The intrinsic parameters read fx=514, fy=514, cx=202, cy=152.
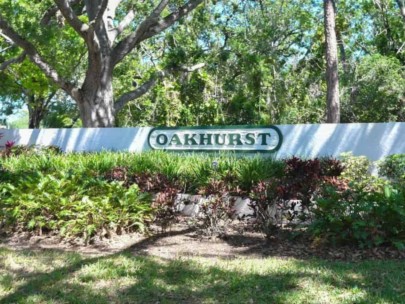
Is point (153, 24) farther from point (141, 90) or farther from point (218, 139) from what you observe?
point (218, 139)

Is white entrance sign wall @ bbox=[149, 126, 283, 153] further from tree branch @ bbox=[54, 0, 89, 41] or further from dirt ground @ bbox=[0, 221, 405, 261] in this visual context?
dirt ground @ bbox=[0, 221, 405, 261]

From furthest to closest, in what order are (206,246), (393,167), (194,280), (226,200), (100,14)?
(100,14) → (393,167) → (226,200) → (206,246) → (194,280)

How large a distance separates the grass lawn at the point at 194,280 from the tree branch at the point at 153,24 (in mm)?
11110

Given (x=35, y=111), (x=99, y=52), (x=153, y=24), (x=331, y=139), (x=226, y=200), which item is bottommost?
(x=226, y=200)

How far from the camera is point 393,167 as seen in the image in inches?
367

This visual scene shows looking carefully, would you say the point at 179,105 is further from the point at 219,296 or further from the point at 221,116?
the point at 219,296

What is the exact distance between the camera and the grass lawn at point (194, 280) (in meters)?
4.47

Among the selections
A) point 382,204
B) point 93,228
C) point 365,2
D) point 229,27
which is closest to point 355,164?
point 382,204

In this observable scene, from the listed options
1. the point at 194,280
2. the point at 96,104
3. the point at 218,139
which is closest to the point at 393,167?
the point at 218,139

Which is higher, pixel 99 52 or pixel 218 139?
pixel 99 52

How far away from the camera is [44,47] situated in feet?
53.5

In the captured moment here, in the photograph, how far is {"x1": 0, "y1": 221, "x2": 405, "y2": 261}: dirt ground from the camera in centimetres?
596

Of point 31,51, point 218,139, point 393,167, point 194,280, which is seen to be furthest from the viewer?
point 31,51

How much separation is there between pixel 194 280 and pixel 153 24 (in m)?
12.3
